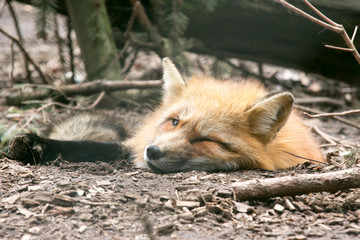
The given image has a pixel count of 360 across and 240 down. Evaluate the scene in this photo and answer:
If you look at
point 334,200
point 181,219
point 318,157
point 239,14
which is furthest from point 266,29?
point 181,219

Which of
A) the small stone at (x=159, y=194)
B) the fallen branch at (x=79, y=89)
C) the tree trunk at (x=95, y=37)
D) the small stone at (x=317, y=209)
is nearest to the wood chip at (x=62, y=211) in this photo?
the small stone at (x=159, y=194)

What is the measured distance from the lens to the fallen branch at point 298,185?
2.26 meters

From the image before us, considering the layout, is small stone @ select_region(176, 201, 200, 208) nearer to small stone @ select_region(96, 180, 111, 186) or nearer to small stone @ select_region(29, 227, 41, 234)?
small stone @ select_region(96, 180, 111, 186)

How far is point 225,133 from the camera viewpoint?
2.99 m

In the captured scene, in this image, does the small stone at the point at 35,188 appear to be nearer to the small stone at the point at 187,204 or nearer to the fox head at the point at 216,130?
the fox head at the point at 216,130

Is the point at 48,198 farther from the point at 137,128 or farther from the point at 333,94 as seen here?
the point at 333,94

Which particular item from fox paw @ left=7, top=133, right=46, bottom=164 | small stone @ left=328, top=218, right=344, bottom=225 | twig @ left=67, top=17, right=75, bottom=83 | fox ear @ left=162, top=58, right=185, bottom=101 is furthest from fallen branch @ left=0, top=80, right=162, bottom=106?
small stone @ left=328, top=218, right=344, bottom=225

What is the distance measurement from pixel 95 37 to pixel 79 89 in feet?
2.37

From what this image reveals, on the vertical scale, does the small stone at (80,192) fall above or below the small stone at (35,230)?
above

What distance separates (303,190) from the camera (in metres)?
2.27

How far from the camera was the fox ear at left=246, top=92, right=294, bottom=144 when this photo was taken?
9.60 ft

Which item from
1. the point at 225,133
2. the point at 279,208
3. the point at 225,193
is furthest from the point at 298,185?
the point at 225,133

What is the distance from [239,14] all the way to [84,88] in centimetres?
233

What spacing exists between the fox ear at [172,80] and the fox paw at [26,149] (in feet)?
4.32
